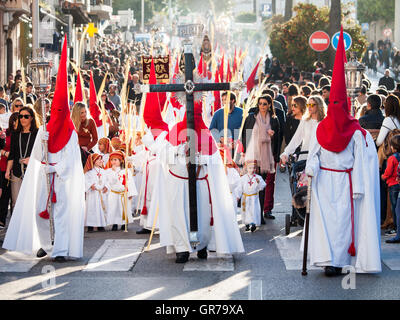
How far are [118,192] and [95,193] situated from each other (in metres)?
0.38

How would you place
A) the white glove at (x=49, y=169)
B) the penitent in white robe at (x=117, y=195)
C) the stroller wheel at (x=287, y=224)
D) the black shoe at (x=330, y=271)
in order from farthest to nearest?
the penitent in white robe at (x=117, y=195) → the stroller wheel at (x=287, y=224) → the white glove at (x=49, y=169) → the black shoe at (x=330, y=271)

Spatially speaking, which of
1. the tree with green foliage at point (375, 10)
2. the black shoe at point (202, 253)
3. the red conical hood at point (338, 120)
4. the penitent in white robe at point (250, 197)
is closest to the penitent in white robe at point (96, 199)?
the penitent in white robe at point (250, 197)

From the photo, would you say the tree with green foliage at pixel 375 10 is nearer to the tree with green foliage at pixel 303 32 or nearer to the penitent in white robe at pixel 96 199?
the tree with green foliage at pixel 303 32

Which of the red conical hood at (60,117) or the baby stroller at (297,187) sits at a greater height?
the red conical hood at (60,117)

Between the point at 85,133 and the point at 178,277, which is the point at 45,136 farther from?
the point at 85,133

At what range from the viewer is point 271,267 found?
952 cm

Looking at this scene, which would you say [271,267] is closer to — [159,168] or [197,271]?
[197,271]

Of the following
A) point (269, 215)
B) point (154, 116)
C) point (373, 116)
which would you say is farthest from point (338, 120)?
point (269, 215)

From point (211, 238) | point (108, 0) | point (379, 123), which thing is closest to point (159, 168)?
point (211, 238)

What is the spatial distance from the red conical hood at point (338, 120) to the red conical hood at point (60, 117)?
9.32 feet

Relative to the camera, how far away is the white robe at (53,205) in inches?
393

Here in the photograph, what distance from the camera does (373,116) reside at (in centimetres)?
1278

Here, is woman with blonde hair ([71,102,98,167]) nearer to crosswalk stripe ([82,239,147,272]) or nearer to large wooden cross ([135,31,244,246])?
crosswalk stripe ([82,239,147,272])

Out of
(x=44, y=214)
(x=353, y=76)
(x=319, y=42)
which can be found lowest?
(x=44, y=214)
